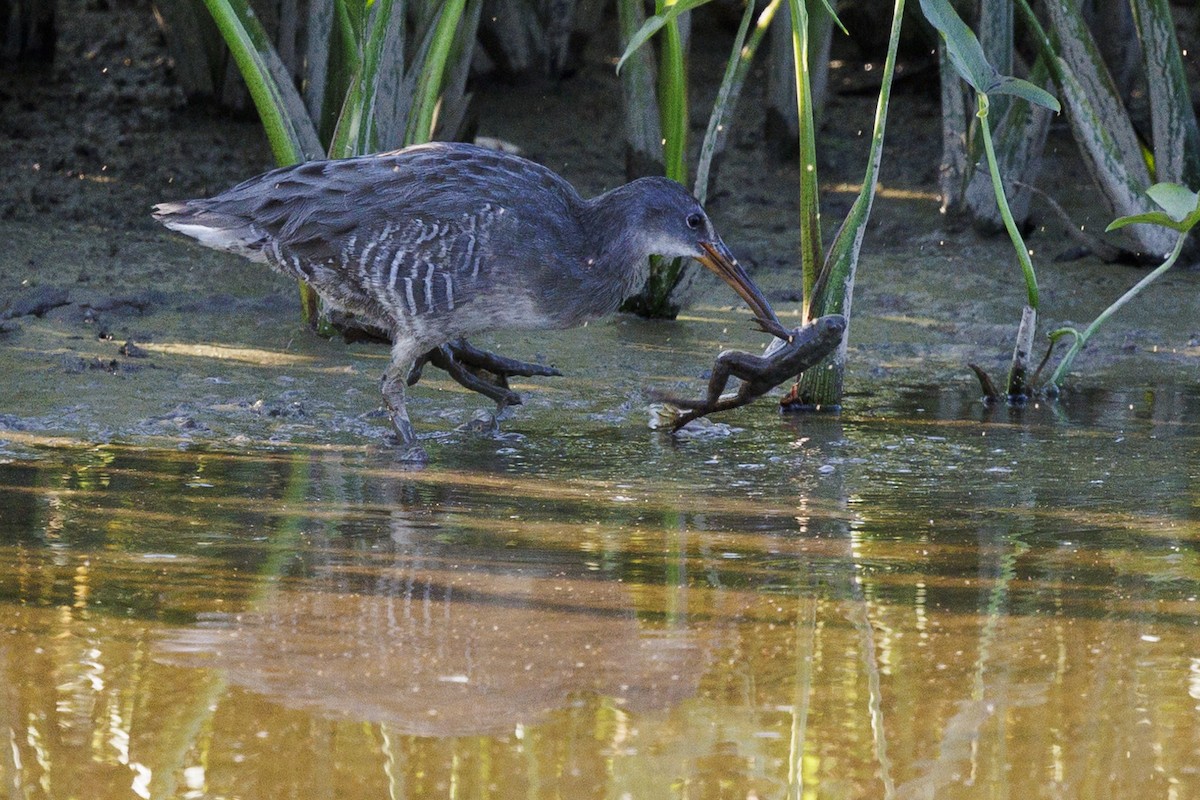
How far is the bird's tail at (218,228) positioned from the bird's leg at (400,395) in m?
0.61

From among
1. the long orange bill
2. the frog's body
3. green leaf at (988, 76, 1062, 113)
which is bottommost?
the frog's body

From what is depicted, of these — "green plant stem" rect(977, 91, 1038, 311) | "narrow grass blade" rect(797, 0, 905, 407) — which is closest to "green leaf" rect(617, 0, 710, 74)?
"narrow grass blade" rect(797, 0, 905, 407)

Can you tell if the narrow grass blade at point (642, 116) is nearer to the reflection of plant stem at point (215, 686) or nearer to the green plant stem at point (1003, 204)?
the green plant stem at point (1003, 204)

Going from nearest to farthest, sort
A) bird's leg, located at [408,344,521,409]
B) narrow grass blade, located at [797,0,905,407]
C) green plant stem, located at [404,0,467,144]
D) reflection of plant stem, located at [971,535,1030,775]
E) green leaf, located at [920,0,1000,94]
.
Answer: reflection of plant stem, located at [971,535,1030,775] < green leaf, located at [920,0,1000,94] < narrow grass blade, located at [797,0,905,407] < bird's leg, located at [408,344,521,409] < green plant stem, located at [404,0,467,144]

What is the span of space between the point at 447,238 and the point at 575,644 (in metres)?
2.19

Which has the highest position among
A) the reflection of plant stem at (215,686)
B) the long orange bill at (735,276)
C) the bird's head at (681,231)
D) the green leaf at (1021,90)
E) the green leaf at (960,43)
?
the green leaf at (960,43)

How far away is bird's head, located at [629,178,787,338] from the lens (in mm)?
5728

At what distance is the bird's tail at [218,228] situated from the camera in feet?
18.5

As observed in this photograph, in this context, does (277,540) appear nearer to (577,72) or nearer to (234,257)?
(234,257)

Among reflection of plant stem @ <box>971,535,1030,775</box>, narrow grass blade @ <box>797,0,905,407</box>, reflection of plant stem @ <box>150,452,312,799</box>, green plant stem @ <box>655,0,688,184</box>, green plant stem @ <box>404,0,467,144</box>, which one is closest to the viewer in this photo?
reflection of plant stem @ <box>150,452,312,799</box>

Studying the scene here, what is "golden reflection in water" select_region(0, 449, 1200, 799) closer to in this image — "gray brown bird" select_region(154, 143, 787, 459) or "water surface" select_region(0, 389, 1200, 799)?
"water surface" select_region(0, 389, 1200, 799)

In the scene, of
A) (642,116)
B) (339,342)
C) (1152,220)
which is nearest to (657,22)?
(1152,220)

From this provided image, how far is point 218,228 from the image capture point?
223 inches

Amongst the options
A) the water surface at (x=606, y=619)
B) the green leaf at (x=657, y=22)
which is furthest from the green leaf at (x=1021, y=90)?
the water surface at (x=606, y=619)
